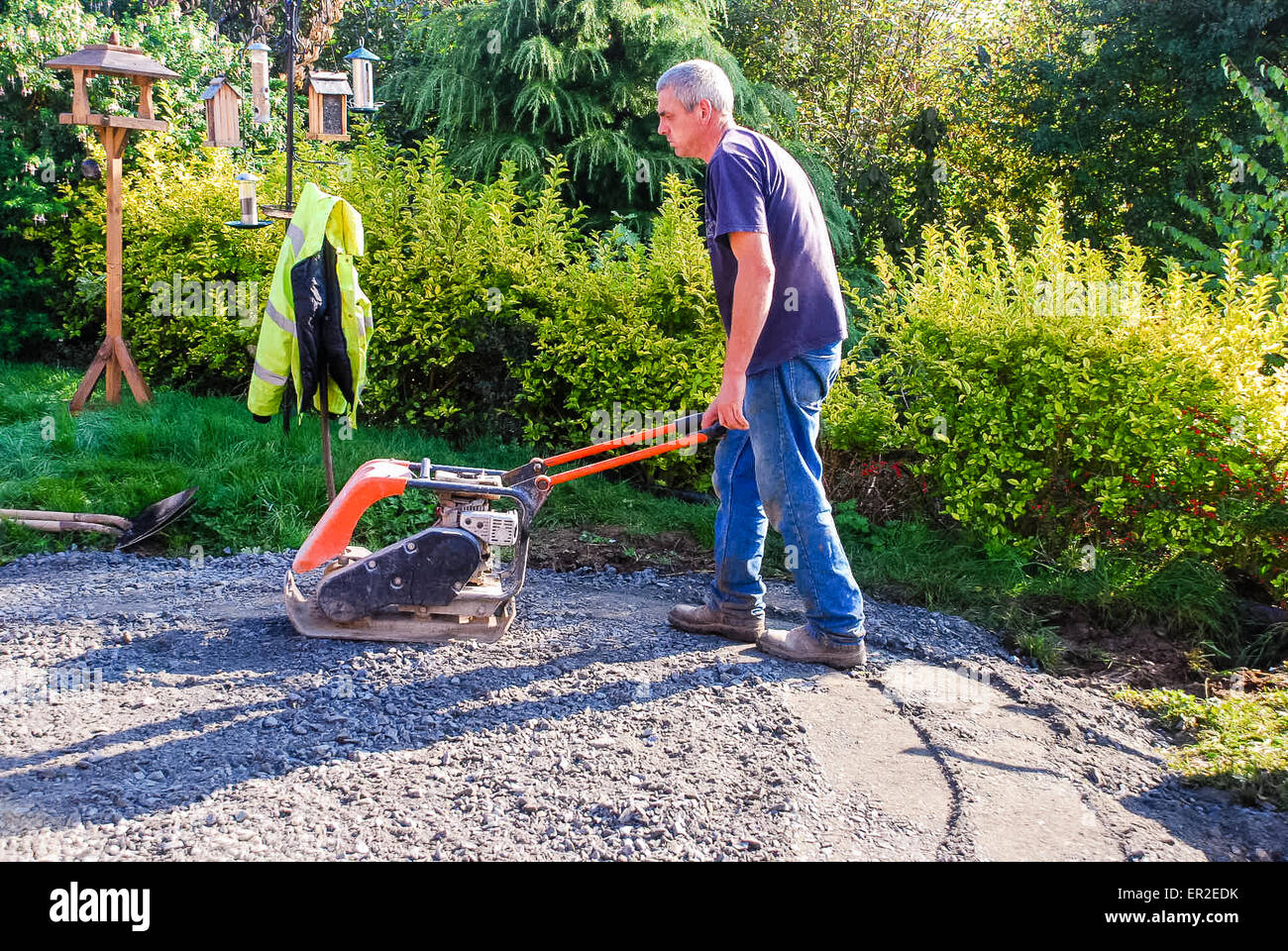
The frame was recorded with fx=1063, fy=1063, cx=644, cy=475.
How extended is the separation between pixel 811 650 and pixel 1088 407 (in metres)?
2.18

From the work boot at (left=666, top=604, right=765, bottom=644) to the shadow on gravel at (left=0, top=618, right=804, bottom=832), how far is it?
0.07 meters

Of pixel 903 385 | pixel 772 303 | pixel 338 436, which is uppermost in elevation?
pixel 772 303

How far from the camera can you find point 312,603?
4168mm

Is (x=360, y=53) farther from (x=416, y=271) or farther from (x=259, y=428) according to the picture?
(x=259, y=428)

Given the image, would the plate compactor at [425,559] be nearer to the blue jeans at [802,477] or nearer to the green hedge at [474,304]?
the blue jeans at [802,477]

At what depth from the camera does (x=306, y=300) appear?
4.67 metres

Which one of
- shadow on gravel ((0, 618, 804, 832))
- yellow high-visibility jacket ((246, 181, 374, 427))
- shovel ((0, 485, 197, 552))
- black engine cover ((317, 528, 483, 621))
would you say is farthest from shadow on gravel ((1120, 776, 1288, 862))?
shovel ((0, 485, 197, 552))

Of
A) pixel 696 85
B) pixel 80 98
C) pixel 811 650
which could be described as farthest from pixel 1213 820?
pixel 80 98

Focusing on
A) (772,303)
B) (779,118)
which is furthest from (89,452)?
(779,118)

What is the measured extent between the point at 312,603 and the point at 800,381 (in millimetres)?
2087

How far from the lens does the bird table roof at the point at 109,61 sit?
7.01 meters

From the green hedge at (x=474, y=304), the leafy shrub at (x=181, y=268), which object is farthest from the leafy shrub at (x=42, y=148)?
the green hedge at (x=474, y=304)

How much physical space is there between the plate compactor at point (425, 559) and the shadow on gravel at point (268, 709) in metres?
0.11

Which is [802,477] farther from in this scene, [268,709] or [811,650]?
[268,709]
